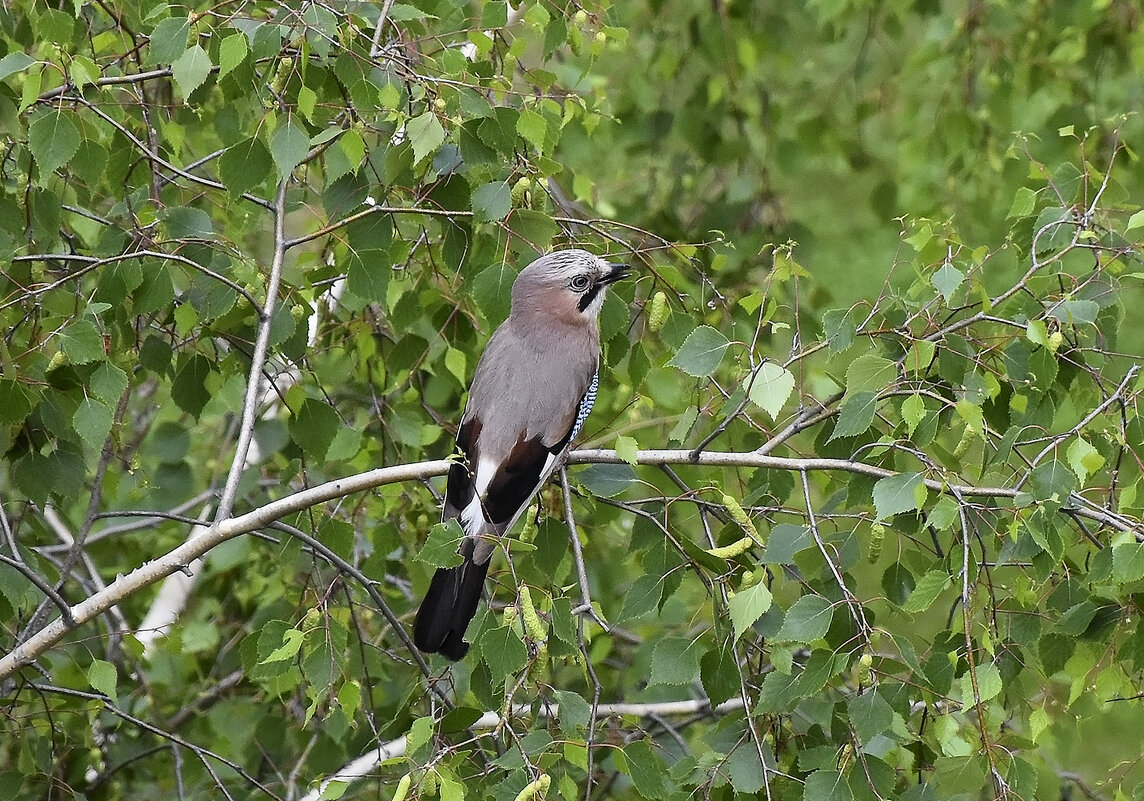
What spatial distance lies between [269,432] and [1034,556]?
2436 mm

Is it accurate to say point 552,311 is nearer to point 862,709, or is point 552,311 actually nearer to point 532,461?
point 532,461

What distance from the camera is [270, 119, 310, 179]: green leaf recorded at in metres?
3.10

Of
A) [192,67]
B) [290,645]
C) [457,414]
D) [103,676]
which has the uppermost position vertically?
[192,67]

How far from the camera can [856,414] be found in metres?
2.90

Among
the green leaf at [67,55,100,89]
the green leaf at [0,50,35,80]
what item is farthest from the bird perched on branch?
the green leaf at [0,50,35,80]

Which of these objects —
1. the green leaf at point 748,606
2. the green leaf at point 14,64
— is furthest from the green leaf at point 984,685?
the green leaf at point 14,64

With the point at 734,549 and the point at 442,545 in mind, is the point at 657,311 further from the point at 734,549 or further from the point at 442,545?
the point at 442,545

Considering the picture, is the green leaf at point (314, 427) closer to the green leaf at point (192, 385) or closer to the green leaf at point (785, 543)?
the green leaf at point (192, 385)

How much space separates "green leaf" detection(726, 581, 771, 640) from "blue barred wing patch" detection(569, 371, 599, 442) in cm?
156

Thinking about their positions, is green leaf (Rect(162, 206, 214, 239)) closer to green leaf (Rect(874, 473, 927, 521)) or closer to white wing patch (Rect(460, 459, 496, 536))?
white wing patch (Rect(460, 459, 496, 536))

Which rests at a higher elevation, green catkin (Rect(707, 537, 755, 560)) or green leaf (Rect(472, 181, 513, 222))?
green leaf (Rect(472, 181, 513, 222))

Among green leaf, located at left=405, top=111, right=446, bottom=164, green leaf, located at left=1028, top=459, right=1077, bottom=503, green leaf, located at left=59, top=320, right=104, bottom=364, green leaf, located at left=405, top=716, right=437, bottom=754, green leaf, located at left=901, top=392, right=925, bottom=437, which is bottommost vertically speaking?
green leaf, located at left=405, top=716, right=437, bottom=754

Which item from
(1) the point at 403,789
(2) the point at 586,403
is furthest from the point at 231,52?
(2) the point at 586,403

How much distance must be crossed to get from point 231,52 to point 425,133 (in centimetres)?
45
